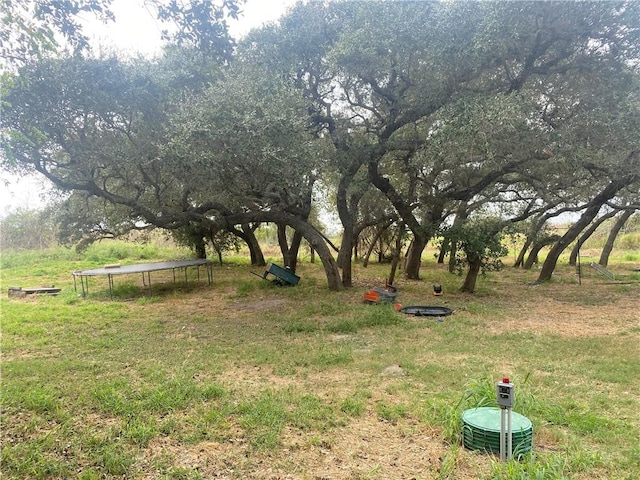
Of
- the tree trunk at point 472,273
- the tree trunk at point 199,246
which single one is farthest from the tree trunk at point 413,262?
the tree trunk at point 199,246

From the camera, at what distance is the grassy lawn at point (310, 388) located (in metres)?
2.74

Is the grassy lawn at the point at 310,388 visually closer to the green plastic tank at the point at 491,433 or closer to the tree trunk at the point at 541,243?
the green plastic tank at the point at 491,433

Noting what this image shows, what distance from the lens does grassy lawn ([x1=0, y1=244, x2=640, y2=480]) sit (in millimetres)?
2740

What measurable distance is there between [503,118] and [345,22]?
385cm

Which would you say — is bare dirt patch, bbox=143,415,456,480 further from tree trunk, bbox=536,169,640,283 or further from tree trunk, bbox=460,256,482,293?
tree trunk, bbox=536,169,640,283

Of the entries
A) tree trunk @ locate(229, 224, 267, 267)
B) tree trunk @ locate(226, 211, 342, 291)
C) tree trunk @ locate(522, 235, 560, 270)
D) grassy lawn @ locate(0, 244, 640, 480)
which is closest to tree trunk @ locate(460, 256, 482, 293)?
grassy lawn @ locate(0, 244, 640, 480)

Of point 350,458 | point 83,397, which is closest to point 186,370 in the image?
point 83,397

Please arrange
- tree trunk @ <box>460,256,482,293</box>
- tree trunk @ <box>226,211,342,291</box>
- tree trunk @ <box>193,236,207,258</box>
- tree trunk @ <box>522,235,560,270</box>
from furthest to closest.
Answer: tree trunk @ <box>193,236,207,258</box>, tree trunk @ <box>522,235,560,270</box>, tree trunk @ <box>226,211,342,291</box>, tree trunk @ <box>460,256,482,293</box>

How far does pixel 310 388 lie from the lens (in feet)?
13.7

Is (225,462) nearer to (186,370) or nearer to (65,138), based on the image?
(186,370)

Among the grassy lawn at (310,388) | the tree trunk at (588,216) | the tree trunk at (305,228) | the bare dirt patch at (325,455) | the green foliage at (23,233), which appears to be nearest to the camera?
the bare dirt patch at (325,455)

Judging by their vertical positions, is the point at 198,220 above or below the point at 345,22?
below

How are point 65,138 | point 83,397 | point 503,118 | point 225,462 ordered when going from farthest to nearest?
point 65,138
point 503,118
point 83,397
point 225,462

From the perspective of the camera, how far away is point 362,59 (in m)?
7.86
